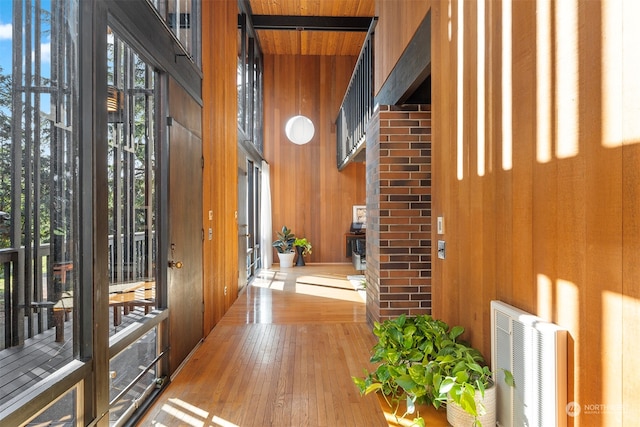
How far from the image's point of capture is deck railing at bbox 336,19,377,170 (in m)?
4.41

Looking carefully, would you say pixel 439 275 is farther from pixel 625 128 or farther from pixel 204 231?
pixel 204 231

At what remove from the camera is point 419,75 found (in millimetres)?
2605

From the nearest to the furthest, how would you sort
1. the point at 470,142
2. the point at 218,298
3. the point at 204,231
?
the point at 470,142, the point at 204,231, the point at 218,298

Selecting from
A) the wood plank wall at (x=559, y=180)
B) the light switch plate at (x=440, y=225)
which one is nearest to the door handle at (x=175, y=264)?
the light switch plate at (x=440, y=225)

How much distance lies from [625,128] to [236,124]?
4505mm

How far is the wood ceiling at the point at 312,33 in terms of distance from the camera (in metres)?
6.49

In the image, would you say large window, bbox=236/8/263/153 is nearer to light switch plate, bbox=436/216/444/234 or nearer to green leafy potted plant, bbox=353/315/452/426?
light switch plate, bbox=436/216/444/234

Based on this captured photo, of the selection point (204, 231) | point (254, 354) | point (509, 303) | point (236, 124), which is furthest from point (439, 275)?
point (236, 124)

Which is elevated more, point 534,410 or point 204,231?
point 204,231

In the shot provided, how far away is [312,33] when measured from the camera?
749 cm

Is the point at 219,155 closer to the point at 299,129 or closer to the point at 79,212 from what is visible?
the point at 79,212

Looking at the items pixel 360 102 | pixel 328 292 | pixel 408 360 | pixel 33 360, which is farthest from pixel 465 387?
pixel 360 102

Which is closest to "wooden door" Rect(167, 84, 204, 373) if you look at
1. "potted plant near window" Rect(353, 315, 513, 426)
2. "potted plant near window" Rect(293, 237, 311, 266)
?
"potted plant near window" Rect(353, 315, 513, 426)

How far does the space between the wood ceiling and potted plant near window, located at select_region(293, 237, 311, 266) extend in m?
4.36
